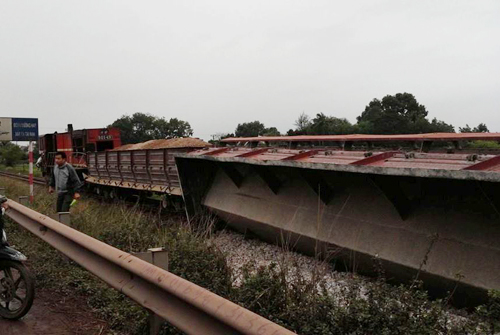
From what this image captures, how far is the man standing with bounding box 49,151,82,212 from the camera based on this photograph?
9.41 metres

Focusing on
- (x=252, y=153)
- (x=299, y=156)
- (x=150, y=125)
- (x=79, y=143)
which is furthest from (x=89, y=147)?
(x=150, y=125)

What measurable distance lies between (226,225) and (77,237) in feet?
17.1

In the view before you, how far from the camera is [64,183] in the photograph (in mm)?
9398

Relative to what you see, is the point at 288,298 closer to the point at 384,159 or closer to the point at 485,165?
the point at 485,165

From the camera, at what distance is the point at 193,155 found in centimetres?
911

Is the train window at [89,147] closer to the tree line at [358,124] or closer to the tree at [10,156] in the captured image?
the tree line at [358,124]

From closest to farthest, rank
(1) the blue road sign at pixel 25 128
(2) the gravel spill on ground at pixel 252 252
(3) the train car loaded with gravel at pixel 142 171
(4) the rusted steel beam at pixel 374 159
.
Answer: (4) the rusted steel beam at pixel 374 159 → (2) the gravel spill on ground at pixel 252 252 → (3) the train car loaded with gravel at pixel 142 171 → (1) the blue road sign at pixel 25 128

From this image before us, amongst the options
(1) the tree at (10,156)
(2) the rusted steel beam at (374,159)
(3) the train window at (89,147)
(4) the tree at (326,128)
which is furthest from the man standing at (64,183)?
(1) the tree at (10,156)

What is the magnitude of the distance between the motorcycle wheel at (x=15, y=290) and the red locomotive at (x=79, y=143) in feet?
53.0

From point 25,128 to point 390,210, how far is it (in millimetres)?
14307

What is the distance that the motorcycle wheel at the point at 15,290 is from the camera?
14.3 ft

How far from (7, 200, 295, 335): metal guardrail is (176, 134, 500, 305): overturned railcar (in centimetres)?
197

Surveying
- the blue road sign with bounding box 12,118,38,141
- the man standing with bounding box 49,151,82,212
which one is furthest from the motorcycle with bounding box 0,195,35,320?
the blue road sign with bounding box 12,118,38,141

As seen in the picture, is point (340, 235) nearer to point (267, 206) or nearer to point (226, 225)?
point (267, 206)
